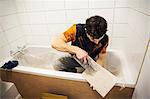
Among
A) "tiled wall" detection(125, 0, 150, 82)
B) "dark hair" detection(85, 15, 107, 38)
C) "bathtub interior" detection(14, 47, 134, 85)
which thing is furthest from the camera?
"bathtub interior" detection(14, 47, 134, 85)

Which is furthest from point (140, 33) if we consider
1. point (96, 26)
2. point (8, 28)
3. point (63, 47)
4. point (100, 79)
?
point (8, 28)

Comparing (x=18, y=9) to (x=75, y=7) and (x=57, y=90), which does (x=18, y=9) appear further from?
(x=57, y=90)

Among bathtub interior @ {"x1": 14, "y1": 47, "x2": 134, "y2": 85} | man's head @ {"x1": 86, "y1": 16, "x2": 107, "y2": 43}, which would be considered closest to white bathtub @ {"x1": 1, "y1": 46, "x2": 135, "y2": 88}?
bathtub interior @ {"x1": 14, "y1": 47, "x2": 134, "y2": 85}

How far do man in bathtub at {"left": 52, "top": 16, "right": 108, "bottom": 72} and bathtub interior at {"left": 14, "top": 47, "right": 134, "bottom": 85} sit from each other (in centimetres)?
20

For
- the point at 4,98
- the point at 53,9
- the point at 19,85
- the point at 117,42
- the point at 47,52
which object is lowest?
the point at 4,98

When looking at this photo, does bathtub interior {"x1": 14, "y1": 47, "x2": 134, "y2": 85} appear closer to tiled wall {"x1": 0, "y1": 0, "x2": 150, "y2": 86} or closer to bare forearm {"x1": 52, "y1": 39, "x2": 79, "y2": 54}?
tiled wall {"x1": 0, "y1": 0, "x2": 150, "y2": 86}

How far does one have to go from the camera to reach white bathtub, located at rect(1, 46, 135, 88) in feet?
3.33

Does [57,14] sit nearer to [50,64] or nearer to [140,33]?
[50,64]

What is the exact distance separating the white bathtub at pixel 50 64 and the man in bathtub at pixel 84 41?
19 cm

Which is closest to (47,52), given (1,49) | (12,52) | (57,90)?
(12,52)

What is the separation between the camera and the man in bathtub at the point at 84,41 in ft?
3.04

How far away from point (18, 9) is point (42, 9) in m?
0.31

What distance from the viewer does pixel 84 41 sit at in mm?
1126

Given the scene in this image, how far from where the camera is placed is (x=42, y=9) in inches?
60.6
